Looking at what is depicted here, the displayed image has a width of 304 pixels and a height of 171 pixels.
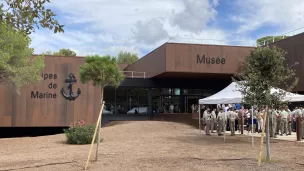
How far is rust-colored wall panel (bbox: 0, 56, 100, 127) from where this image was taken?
28.1 metres

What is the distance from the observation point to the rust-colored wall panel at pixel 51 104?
28062 millimetres

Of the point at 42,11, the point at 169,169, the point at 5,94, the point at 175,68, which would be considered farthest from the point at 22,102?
the point at 42,11

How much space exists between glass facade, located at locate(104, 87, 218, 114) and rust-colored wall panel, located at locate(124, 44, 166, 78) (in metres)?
1.97

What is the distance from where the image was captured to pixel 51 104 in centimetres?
2889

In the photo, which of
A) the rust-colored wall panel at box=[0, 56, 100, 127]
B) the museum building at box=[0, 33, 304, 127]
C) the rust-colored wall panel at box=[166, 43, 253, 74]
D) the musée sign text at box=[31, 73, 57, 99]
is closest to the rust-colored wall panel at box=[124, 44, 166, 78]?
the museum building at box=[0, 33, 304, 127]

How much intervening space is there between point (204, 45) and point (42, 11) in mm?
24974

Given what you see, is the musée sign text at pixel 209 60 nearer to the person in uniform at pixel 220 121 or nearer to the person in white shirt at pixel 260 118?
the person in white shirt at pixel 260 118

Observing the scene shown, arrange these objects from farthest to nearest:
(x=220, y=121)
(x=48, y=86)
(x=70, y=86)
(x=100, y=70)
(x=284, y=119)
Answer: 1. (x=70, y=86)
2. (x=48, y=86)
3. (x=284, y=119)
4. (x=220, y=121)
5. (x=100, y=70)

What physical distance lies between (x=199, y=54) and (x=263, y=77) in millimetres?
17354

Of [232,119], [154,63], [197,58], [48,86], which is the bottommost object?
[232,119]

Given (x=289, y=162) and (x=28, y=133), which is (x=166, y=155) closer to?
(x=289, y=162)

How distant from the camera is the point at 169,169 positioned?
8.97 metres

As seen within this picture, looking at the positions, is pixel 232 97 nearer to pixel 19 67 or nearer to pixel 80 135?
pixel 80 135

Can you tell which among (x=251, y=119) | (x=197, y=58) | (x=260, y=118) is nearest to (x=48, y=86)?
(x=197, y=58)
